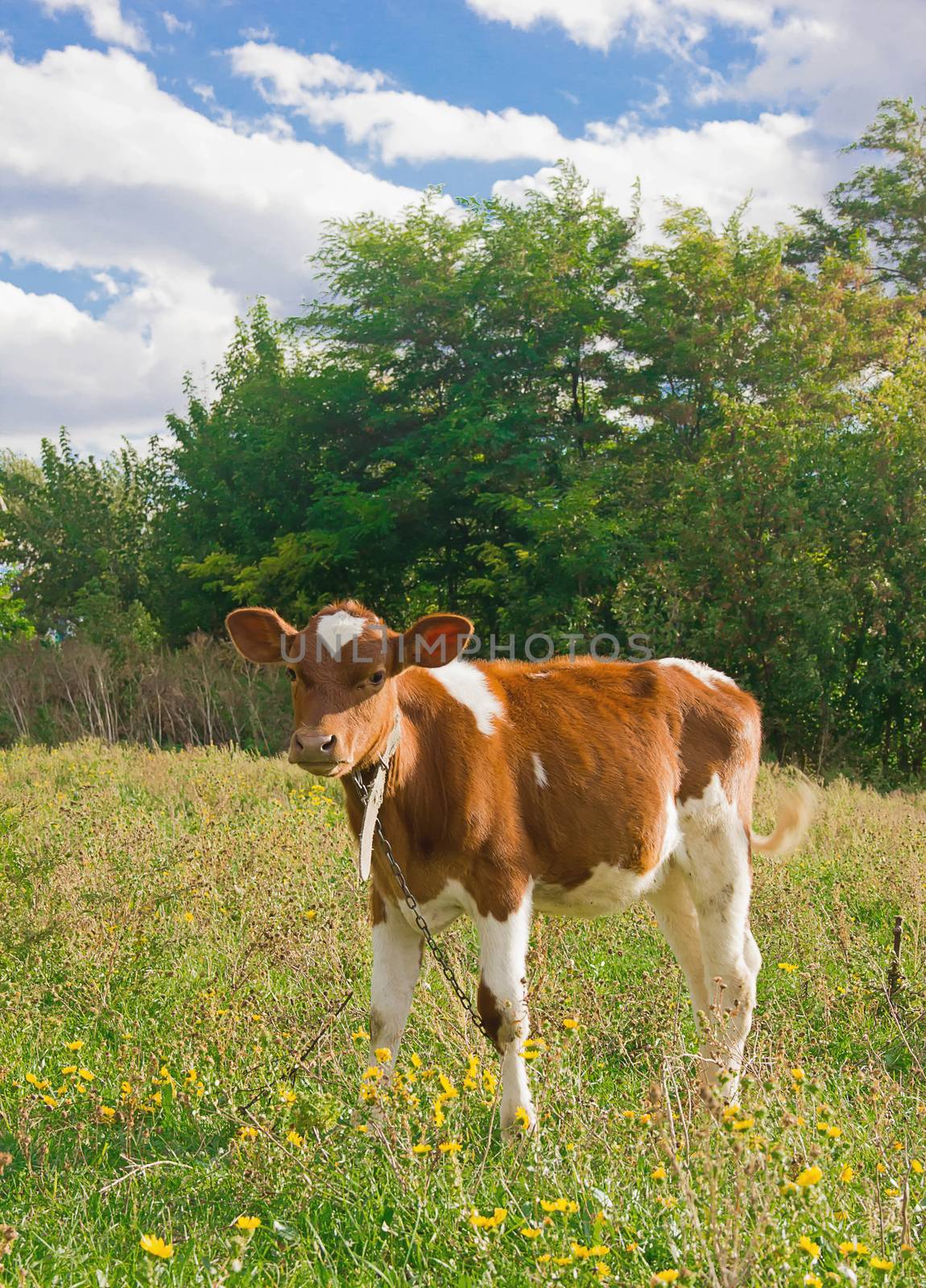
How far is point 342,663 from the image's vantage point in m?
3.94

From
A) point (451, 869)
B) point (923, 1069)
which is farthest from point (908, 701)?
point (451, 869)

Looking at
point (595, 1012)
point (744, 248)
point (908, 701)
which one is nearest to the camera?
point (595, 1012)

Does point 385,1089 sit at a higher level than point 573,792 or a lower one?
lower

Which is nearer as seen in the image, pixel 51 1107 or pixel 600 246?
pixel 51 1107

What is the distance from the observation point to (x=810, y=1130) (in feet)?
12.1

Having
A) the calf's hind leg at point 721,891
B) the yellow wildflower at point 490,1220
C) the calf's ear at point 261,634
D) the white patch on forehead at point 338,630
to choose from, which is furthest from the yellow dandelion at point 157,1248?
the calf's hind leg at point 721,891

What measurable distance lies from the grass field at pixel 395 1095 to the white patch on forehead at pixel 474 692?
1.24m

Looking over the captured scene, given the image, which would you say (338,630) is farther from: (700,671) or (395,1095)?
(700,671)

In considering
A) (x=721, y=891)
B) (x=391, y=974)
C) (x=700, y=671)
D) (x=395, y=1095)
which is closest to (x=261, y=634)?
(x=391, y=974)

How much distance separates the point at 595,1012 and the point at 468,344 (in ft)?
64.9

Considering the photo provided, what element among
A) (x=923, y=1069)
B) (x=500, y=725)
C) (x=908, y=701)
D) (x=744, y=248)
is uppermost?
(x=744, y=248)

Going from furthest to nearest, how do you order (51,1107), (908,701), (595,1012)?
(908,701)
(595,1012)
(51,1107)

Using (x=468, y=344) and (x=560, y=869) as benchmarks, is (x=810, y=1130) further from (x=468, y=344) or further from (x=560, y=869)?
(x=468, y=344)

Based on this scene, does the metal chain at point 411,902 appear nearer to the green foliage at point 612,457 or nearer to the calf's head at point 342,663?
the calf's head at point 342,663
